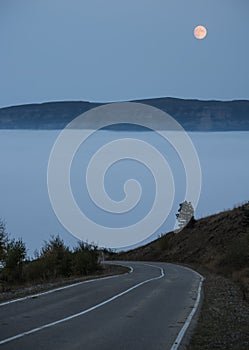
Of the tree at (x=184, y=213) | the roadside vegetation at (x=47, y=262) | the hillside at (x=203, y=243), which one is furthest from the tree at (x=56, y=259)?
the tree at (x=184, y=213)

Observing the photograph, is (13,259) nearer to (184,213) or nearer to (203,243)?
(203,243)

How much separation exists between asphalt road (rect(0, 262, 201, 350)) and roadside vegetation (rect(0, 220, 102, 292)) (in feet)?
55.2

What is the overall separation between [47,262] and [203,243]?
42132mm

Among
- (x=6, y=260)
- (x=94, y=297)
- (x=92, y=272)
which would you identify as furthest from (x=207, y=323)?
(x=92, y=272)

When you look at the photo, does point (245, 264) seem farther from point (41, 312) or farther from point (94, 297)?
point (41, 312)

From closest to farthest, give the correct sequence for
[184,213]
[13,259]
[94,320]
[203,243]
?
[94,320], [13,259], [203,243], [184,213]

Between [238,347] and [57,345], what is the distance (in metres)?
3.59

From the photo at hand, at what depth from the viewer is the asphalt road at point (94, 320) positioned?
12.2 meters

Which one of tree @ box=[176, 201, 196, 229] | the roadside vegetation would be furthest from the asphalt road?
tree @ box=[176, 201, 196, 229]

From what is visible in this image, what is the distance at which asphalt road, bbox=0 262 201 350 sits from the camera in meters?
12.2

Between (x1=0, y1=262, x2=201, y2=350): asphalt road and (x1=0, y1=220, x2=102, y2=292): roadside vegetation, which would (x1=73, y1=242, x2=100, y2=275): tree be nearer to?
(x1=0, y1=220, x2=102, y2=292): roadside vegetation

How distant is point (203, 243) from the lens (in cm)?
8388

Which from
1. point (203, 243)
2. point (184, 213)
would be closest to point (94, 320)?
point (203, 243)

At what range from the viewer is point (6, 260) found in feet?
135
